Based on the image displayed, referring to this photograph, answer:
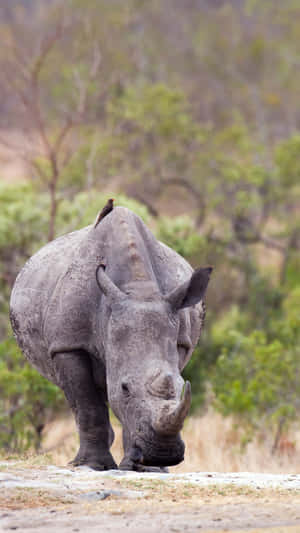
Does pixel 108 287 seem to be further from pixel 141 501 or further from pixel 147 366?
pixel 141 501

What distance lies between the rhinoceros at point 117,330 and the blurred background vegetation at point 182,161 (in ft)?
9.10

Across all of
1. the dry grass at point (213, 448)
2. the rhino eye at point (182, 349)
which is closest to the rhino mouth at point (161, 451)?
the rhino eye at point (182, 349)

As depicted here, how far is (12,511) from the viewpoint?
4.28 meters

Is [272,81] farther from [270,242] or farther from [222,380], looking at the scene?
[222,380]

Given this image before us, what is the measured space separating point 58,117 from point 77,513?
1036 inches

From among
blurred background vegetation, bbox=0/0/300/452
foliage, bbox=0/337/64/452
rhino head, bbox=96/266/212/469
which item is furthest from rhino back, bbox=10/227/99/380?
foliage, bbox=0/337/64/452

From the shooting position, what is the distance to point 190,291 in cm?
559

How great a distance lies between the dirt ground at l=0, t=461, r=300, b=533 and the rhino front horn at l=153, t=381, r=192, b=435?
0.33m

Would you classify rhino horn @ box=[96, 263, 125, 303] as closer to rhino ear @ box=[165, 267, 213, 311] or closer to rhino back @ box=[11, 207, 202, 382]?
rhino back @ box=[11, 207, 202, 382]

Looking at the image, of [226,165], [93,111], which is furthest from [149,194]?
[93,111]

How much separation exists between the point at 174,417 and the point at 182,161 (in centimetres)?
1899

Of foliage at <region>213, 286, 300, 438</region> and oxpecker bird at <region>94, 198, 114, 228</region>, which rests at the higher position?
oxpecker bird at <region>94, 198, 114, 228</region>

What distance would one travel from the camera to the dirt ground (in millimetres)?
3955

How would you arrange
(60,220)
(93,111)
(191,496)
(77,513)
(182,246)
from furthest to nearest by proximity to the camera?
(93,111) → (60,220) → (182,246) → (191,496) → (77,513)
